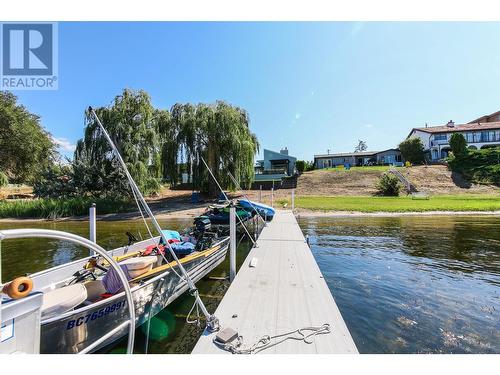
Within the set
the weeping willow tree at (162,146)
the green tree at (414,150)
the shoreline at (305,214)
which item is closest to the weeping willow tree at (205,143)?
the weeping willow tree at (162,146)

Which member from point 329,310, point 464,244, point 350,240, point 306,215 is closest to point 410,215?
point 306,215

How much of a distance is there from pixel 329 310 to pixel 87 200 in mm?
25034

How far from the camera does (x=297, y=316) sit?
4.42m

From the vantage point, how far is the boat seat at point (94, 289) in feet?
15.4

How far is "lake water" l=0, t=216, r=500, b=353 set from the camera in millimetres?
4809

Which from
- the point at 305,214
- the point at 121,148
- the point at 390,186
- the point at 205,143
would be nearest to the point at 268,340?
the point at 305,214

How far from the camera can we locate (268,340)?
369 centimetres

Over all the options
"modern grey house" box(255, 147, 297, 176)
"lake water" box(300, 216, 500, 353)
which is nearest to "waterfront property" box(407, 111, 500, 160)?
"modern grey house" box(255, 147, 297, 176)

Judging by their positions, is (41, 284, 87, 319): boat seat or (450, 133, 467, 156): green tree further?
(450, 133, 467, 156): green tree

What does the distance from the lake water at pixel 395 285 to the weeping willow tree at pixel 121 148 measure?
10.7 metres

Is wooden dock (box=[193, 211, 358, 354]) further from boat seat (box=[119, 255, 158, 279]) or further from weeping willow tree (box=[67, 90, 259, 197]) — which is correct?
weeping willow tree (box=[67, 90, 259, 197])

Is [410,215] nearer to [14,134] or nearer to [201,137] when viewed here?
[201,137]

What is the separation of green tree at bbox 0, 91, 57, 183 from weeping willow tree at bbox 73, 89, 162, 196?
22.6 ft

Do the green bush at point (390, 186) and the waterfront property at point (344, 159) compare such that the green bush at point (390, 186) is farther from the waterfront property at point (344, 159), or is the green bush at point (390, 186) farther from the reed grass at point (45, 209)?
the waterfront property at point (344, 159)
